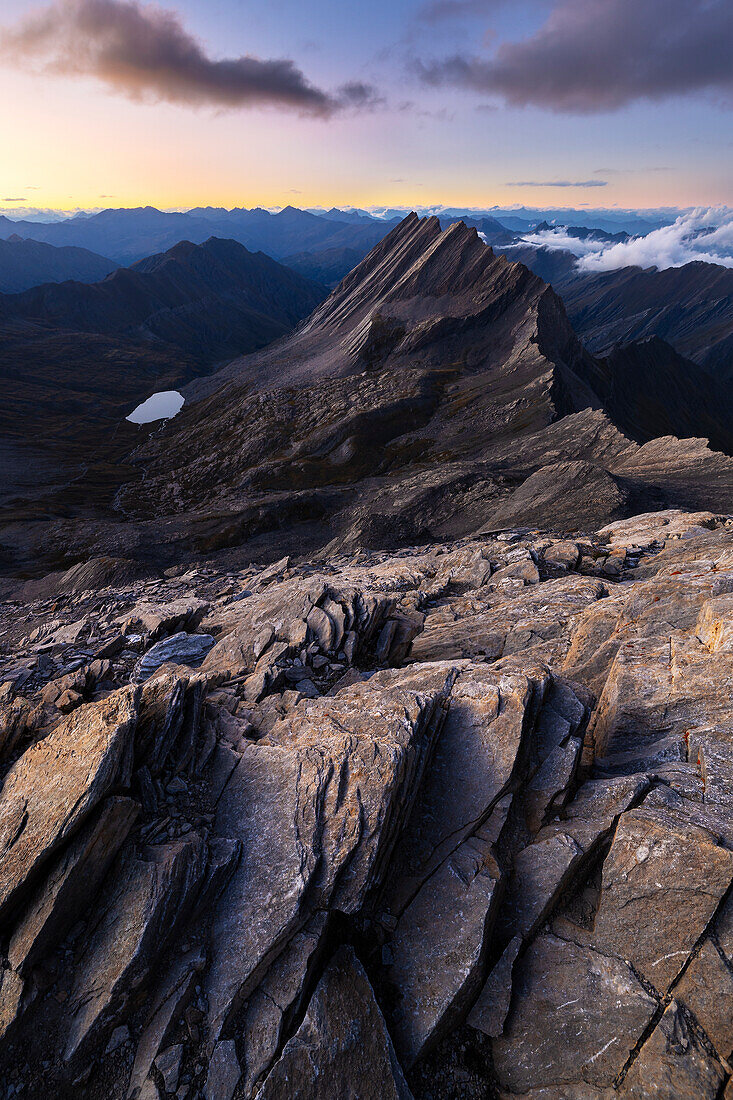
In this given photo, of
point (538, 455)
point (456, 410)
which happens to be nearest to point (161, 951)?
point (538, 455)

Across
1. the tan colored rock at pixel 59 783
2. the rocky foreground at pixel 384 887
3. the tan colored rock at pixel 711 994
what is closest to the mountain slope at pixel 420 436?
the rocky foreground at pixel 384 887

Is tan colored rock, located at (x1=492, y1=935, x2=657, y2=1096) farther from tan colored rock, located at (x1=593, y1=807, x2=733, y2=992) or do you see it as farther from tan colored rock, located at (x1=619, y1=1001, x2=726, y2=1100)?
tan colored rock, located at (x1=593, y1=807, x2=733, y2=992)

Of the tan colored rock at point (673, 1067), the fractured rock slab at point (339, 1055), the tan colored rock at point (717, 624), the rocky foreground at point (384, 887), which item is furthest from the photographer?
the tan colored rock at point (717, 624)

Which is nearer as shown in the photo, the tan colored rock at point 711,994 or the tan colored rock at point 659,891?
the tan colored rock at point 711,994

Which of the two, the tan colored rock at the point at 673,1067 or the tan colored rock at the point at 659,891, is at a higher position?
the tan colored rock at the point at 659,891

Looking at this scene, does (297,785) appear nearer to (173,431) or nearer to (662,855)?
(662,855)

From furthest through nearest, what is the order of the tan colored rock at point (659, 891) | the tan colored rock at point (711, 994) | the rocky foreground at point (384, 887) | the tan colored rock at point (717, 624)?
the tan colored rock at point (717, 624), the tan colored rock at point (659, 891), the rocky foreground at point (384, 887), the tan colored rock at point (711, 994)

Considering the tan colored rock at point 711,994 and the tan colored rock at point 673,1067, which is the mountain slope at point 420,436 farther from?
the tan colored rock at point 673,1067

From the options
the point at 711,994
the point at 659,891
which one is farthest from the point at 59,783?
the point at 711,994

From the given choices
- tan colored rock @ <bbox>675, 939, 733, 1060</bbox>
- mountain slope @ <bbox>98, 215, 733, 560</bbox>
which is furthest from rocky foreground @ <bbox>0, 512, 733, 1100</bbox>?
mountain slope @ <bbox>98, 215, 733, 560</bbox>

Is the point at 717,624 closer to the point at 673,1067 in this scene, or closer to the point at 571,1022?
the point at 673,1067
